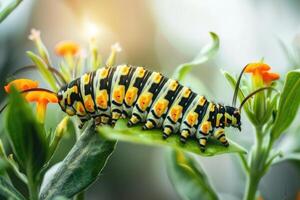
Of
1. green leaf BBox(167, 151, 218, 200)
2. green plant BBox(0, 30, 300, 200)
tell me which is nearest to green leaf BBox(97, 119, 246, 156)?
green plant BBox(0, 30, 300, 200)

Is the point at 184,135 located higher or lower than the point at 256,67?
lower

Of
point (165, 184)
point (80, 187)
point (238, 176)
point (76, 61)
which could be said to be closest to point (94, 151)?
point (80, 187)

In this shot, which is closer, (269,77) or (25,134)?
Answer: (25,134)

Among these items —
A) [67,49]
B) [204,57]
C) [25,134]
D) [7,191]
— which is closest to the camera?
[25,134]

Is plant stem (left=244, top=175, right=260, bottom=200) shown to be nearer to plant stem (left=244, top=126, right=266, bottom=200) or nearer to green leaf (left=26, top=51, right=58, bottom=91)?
plant stem (left=244, top=126, right=266, bottom=200)

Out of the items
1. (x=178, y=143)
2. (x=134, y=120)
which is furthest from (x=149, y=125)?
(x=178, y=143)

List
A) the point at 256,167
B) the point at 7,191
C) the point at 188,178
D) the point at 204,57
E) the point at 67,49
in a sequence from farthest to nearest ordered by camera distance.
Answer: the point at 188,178, the point at 67,49, the point at 204,57, the point at 256,167, the point at 7,191

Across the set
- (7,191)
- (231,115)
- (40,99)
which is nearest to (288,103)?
(231,115)

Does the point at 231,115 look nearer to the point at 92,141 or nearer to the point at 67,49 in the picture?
the point at 92,141
